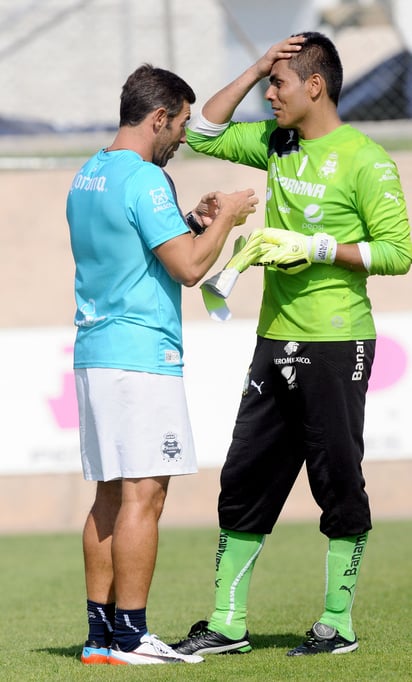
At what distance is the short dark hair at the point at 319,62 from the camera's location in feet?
13.9

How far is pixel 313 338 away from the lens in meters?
4.23

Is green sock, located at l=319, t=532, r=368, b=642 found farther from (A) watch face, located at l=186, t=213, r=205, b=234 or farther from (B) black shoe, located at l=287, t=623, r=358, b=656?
(A) watch face, located at l=186, t=213, r=205, b=234

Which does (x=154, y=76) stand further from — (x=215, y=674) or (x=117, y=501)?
(x=215, y=674)

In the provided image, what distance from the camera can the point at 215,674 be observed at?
12.5 ft

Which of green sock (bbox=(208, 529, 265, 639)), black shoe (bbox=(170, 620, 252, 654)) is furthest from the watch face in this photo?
black shoe (bbox=(170, 620, 252, 654))

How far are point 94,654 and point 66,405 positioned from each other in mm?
4882

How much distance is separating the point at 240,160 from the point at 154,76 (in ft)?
2.10

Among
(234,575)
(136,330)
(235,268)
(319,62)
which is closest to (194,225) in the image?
(235,268)

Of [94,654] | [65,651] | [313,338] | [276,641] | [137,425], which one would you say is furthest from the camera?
[276,641]

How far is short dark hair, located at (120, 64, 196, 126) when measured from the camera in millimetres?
4082

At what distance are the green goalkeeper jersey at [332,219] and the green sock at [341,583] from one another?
76 cm

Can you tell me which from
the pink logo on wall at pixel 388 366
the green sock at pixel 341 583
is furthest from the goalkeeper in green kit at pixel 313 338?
the pink logo on wall at pixel 388 366

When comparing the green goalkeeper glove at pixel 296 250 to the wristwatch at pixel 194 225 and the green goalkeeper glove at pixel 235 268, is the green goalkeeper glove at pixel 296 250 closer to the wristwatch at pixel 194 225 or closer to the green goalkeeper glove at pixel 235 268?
the green goalkeeper glove at pixel 235 268

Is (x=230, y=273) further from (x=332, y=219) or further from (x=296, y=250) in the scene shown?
(x=332, y=219)
